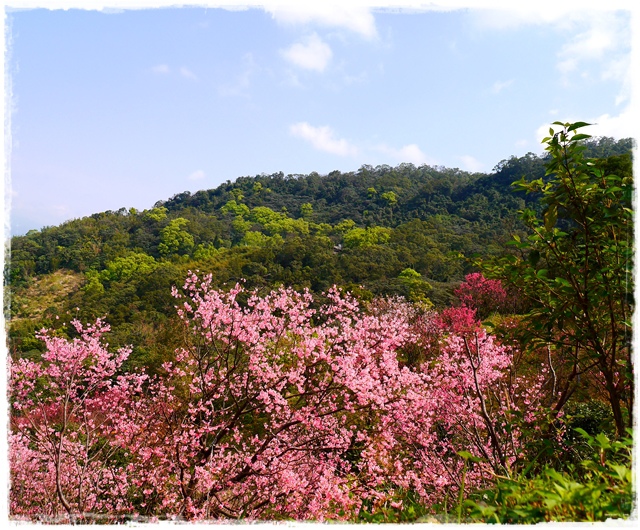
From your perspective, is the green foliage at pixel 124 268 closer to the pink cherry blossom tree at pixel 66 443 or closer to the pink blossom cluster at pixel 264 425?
the pink cherry blossom tree at pixel 66 443

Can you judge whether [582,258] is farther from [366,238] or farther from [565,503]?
[366,238]

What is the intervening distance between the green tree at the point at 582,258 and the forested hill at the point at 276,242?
19.8 metres

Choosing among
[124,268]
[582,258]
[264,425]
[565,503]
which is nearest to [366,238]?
[124,268]

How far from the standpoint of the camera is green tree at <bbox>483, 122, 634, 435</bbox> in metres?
2.51

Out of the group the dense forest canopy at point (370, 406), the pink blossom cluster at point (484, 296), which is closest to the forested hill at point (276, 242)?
the pink blossom cluster at point (484, 296)

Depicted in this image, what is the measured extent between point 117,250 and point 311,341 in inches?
2470

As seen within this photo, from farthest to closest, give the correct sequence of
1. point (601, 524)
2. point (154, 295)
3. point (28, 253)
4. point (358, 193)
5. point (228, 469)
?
point (358, 193) → point (28, 253) → point (154, 295) → point (228, 469) → point (601, 524)

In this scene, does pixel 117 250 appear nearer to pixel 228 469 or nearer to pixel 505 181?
pixel 505 181

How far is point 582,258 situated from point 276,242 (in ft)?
203

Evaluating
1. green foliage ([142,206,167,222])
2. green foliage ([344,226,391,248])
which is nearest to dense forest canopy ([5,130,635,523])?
green foliage ([344,226,391,248])

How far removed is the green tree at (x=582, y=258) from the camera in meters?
2.51

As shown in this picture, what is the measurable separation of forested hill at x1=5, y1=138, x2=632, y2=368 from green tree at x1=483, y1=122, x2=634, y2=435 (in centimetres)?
1983

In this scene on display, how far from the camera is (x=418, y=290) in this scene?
35.4 metres

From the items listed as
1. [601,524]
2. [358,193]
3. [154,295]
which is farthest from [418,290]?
[358,193]
